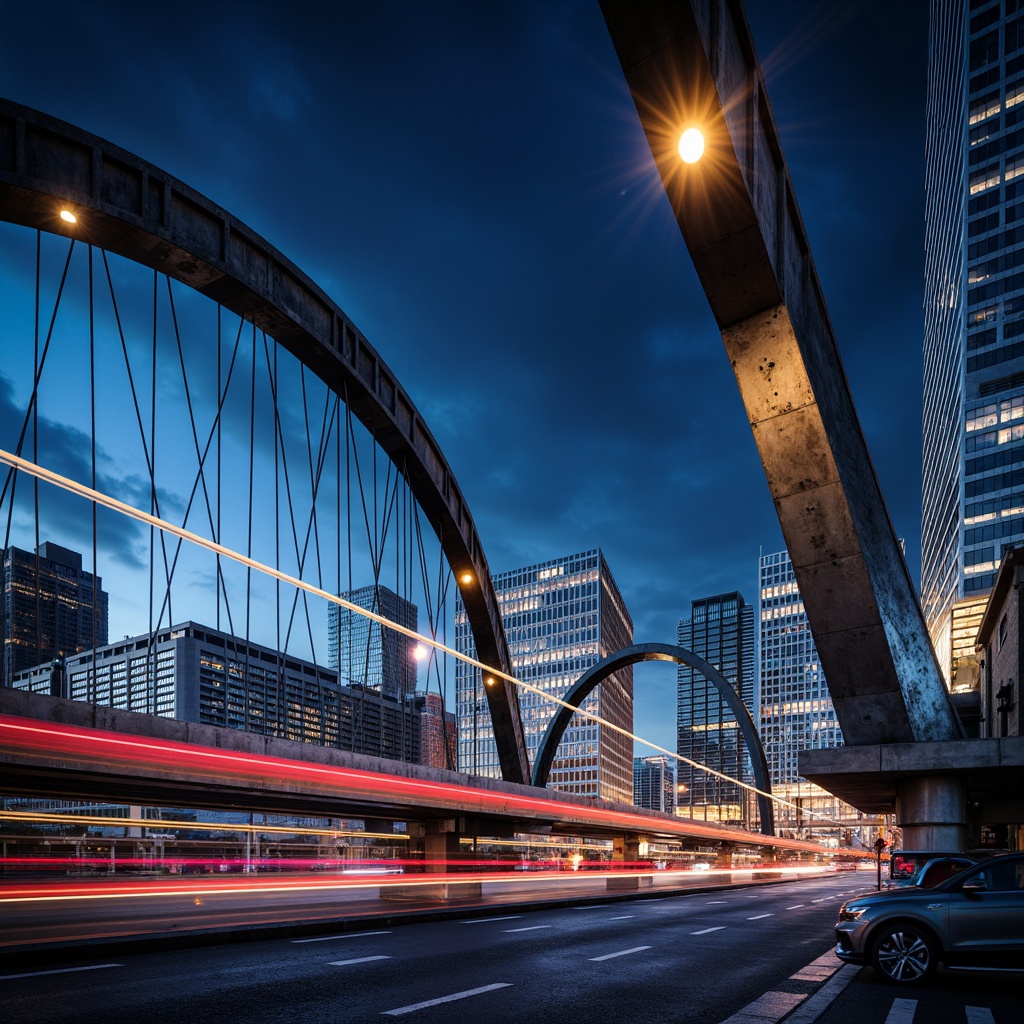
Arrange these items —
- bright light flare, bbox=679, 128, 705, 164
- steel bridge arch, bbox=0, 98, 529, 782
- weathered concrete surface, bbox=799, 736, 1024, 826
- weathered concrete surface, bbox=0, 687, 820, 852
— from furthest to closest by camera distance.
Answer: steel bridge arch, bbox=0, 98, 529, 782 → weathered concrete surface, bbox=799, 736, 1024, 826 → weathered concrete surface, bbox=0, 687, 820, 852 → bright light flare, bbox=679, 128, 705, 164

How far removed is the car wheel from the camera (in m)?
9.68

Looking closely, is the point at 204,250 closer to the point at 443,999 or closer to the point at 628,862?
the point at 443,999

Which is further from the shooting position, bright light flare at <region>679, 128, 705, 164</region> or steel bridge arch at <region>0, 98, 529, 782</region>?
steel bridge arch at <region>0, 98, 529, 782</region>

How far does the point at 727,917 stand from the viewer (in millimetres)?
20938

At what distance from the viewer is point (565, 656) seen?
17125 centimetres

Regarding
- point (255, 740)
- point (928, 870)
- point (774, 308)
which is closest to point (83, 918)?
point (255, 740)

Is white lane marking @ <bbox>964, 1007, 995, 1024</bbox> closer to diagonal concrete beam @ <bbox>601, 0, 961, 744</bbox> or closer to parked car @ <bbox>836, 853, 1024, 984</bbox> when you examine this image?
parked car @ <bbox>836, 853, 1024, 984</bbox>

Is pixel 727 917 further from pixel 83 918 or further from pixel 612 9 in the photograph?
pixel 612 9

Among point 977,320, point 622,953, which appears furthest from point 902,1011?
point 977,320

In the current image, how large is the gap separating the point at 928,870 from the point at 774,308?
8902 mm

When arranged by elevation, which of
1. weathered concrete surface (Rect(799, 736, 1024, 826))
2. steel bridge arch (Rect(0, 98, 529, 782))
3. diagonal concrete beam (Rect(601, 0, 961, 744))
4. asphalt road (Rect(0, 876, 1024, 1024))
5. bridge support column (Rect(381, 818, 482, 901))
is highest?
steel bridge arch (Rect(0, 98, 529, 782))

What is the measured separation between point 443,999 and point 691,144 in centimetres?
979

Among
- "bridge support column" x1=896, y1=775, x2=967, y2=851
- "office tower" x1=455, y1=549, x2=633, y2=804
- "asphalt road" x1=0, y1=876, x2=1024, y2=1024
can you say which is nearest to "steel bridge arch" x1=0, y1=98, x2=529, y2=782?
"asphalt road" x1=0, y1=876, x2=1024, y2=1024

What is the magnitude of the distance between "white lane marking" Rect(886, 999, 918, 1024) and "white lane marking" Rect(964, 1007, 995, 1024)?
0.48 m
